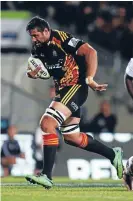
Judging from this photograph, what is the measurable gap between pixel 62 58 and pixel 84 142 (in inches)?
40.5

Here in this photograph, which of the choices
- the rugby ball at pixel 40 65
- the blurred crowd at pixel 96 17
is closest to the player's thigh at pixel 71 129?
the rugby ball at pixel 40 65

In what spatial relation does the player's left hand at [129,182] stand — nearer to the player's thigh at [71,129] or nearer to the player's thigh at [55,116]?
the player's thigh at [71,129]

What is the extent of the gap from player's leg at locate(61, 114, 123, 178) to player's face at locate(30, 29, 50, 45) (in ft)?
3.25

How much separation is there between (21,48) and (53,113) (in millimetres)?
7287

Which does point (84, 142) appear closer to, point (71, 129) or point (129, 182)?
point (71, 129)

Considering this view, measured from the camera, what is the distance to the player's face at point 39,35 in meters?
9.09

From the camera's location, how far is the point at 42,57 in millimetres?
9414

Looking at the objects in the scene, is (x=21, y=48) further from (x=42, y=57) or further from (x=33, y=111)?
(x=42, y=57)

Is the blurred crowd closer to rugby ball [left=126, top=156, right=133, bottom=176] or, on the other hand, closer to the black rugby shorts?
the black rugby shorts

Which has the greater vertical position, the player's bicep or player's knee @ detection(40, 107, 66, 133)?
the player's bicep

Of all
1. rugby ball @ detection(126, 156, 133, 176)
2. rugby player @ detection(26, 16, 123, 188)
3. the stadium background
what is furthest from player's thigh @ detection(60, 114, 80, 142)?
the stadium background

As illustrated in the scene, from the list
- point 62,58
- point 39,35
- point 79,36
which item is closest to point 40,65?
point 62,58

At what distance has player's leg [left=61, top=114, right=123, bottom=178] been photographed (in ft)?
30.9

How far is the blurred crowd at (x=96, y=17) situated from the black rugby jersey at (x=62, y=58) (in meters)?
6.96
